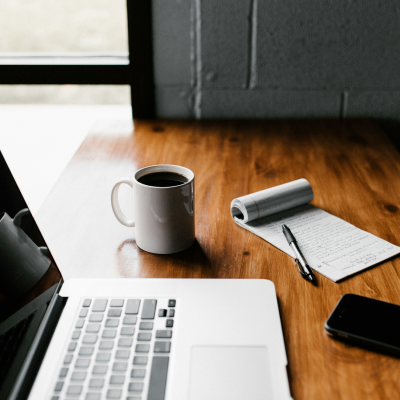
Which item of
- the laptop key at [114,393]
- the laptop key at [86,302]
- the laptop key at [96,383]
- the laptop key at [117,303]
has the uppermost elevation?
the laptop key at [114,393]

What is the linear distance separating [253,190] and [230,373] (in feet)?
1.67

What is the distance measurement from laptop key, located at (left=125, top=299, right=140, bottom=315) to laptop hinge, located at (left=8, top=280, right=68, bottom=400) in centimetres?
9

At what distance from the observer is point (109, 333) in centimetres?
52

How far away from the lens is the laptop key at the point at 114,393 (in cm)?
44

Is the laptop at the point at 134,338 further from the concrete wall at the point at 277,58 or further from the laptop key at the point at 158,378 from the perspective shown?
the concrete wall at the point at 277,58

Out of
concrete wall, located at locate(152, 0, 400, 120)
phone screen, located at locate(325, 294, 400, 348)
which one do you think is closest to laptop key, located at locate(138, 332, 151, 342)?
phone screen, located at locate(325, 294, 400, 348)

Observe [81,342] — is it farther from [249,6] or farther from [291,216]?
[249,6]

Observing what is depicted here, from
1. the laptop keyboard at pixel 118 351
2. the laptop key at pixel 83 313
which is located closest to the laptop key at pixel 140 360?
the laptop keyboard at pixel 118 351

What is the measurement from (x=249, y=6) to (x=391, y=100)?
56 centimetres

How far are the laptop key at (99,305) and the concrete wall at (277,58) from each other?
0.98 metres

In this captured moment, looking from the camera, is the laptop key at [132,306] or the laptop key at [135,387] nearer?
the laptop key at [135,387]

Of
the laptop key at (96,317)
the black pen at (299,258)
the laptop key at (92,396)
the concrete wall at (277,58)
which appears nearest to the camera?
the laptop key at (92,396)

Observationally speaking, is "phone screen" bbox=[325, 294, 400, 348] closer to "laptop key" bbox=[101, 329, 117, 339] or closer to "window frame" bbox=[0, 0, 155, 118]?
"laptop key" bbox=[101, 329, 117, 339]

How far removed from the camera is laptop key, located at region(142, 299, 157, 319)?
1.79ft
